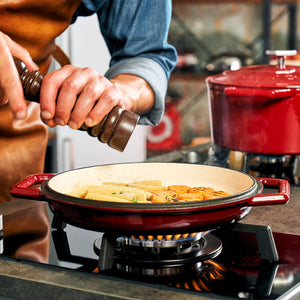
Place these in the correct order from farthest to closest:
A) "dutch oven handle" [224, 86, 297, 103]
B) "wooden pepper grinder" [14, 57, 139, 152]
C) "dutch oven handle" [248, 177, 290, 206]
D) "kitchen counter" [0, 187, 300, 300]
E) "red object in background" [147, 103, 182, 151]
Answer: "red object in background" [147, 103, 182, 151], "dutch oven handle" [224, 86, 297, 103], "wooden pepper grinder" [14, 57, 139, 152], "dutch oven handle" [248, 177, 290, 206], "kitchen counter" [0, 187, 300, 300]

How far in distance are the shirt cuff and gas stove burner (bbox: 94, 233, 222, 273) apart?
2.10 ft

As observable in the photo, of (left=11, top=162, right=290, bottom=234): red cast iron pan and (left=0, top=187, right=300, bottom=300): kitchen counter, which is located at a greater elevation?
(left=11, top=162, right=290, bottom=234): red cast iron pan

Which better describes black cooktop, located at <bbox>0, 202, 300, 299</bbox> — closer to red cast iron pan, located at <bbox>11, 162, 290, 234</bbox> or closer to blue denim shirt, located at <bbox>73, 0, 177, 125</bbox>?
red cast iron pan, located at <bbox>11, 162, 290, 234</bbox>

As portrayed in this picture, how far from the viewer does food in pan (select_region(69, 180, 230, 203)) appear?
2.50 ft

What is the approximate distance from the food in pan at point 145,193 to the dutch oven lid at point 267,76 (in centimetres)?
44

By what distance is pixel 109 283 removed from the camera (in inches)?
25.4

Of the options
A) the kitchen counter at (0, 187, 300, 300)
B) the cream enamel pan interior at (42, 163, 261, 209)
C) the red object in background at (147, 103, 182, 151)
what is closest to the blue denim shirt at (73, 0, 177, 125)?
the cream enamel pan interior at (42, 163, 261, 209)

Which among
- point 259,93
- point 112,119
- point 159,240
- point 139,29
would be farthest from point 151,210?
point 139,29

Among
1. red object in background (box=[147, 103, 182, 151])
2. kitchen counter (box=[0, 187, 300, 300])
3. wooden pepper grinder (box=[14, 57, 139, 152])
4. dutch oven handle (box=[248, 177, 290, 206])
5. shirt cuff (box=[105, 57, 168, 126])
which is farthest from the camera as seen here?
red object in background (box=[147, 103, 182, 151])

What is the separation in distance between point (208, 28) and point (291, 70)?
2602 millimetres

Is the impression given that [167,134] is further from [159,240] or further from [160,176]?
[159,240]

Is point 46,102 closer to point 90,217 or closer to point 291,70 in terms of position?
point 90,217

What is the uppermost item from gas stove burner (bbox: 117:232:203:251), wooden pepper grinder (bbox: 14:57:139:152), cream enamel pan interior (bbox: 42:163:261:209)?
wooden pepper grinder (bbox: 14:57:139:152)

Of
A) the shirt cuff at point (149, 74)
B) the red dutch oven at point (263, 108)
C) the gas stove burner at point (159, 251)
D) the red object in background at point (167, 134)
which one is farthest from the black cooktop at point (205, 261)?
the red object in background at point (167, 134)
